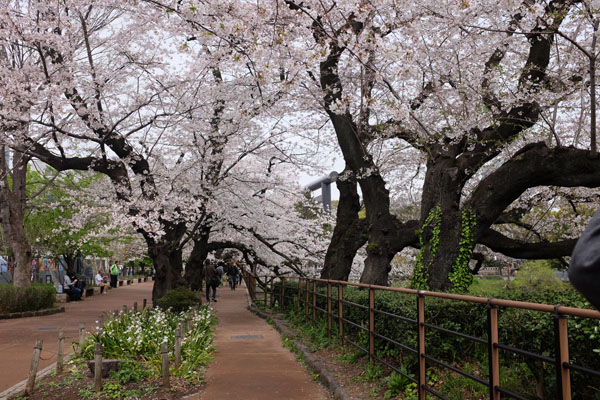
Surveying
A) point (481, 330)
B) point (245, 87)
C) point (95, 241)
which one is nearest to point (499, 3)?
point (481, 330)

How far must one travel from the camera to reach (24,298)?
19.2m

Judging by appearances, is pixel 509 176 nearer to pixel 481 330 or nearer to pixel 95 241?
pixel 481 330

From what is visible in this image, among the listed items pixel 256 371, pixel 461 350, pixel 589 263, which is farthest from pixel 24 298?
pixel 589 263

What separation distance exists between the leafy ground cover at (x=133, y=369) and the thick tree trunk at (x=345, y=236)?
5.01 metres

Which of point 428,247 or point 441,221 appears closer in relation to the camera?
point 441,221

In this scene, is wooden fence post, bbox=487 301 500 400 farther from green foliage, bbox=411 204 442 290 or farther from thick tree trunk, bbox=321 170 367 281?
thick tree trunk, bbox=321 170 367 281

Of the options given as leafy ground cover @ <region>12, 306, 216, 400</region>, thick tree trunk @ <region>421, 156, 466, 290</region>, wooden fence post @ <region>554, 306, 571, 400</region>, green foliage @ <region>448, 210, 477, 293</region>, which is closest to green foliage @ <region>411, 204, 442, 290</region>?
thick tree trunk @ <region>421, 156, 466, 290</region>

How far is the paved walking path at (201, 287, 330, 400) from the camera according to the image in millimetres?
6957

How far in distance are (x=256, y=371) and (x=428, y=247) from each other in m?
4.53

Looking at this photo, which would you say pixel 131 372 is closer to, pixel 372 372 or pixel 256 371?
pixel 256 371

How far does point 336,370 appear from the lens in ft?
25.4

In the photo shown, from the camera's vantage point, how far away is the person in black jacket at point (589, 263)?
1111 millimetres

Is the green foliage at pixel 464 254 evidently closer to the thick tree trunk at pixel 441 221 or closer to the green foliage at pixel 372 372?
the thick tree trunk at pixel 441 221

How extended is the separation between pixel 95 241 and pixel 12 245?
9.62 m
